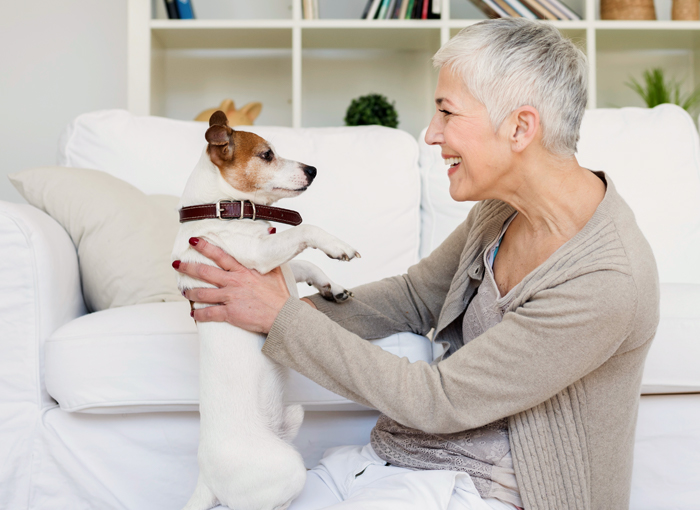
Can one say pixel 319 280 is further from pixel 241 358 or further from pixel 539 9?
pixel 539 9

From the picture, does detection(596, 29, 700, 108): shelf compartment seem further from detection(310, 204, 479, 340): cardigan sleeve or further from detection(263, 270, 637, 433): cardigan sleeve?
detection(263, 270, 637, 433): cardigan sleeve

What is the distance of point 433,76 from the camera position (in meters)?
3.09

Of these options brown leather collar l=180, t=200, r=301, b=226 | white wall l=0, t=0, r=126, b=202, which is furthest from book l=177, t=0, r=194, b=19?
brown leather collar l=180, t=200, r=301, b=226

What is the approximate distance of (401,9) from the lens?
2.77m

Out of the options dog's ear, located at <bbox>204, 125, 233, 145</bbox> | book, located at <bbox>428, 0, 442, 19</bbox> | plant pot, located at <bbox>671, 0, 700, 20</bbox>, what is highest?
plant pot, located at <bbox>671, 0, 700, 20</bbox>

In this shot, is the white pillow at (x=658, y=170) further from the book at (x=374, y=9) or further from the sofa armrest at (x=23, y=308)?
the sofa armrest at (x=23, y=308)

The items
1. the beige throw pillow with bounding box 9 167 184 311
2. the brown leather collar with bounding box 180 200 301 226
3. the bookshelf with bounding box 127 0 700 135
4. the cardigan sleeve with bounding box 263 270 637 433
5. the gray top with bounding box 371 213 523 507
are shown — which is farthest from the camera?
the bookshelf with bounding box 127 0 700 135

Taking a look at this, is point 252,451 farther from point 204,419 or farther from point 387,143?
point 387,143

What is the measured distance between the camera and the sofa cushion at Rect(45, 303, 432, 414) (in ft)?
4.21

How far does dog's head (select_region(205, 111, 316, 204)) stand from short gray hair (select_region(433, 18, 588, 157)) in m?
0.38

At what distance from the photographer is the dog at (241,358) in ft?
3.29

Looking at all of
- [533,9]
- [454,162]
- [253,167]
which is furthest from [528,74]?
[533,9]

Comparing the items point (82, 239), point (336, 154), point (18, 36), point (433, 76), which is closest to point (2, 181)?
point (18, 36)

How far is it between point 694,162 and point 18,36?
306cm
